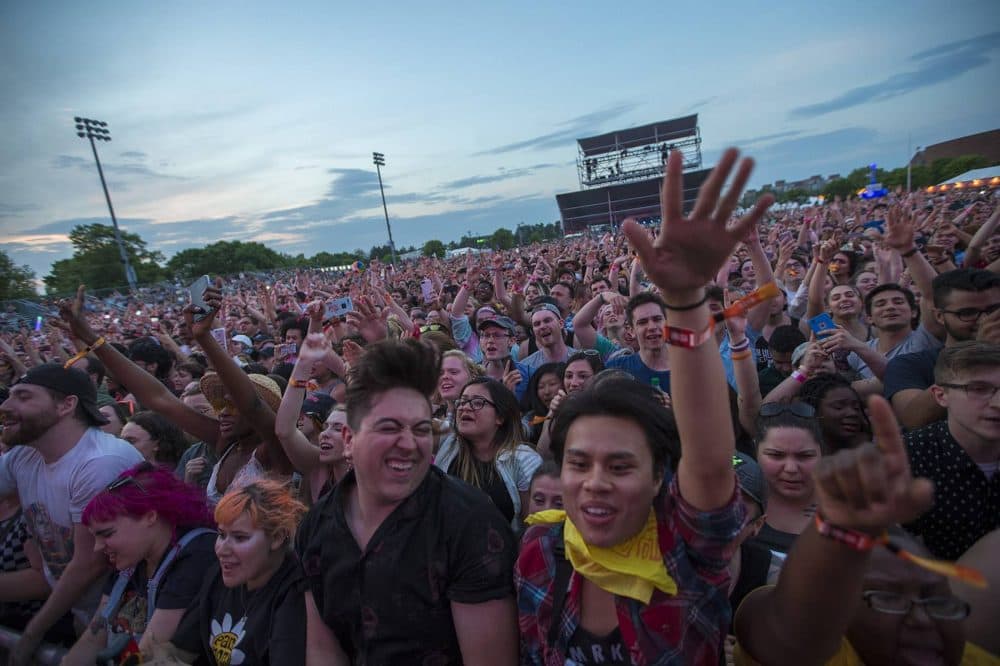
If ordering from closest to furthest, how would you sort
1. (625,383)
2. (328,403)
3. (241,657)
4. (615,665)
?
(615,665), (625,383), (241,657), (328,403)

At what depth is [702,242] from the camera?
4.00ft

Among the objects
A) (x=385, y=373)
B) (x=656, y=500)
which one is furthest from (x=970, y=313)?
(x=385, y=373)

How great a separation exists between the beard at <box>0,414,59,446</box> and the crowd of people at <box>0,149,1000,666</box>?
14 mm

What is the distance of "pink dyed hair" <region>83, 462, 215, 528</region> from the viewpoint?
2492 millimetres

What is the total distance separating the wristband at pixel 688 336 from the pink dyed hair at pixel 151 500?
8.70ft

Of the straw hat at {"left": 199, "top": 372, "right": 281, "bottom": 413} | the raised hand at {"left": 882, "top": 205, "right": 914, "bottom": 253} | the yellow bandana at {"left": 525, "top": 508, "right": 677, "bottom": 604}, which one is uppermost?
the raised hand at {"left": 882, "top": 205, "right": 914, "bottom": 253}

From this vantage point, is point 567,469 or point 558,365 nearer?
point 567,469

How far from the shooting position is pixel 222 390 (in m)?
3.39

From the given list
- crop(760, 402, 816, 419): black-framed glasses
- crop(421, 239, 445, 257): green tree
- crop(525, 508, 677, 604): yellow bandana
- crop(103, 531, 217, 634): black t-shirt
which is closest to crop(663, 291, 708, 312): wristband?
crop(525, 508, 677, 604): yellow bandana

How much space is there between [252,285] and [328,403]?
2692cm

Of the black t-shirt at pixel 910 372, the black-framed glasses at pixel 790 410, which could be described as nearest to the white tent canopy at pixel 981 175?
the black t-shirt at pixel 910 372

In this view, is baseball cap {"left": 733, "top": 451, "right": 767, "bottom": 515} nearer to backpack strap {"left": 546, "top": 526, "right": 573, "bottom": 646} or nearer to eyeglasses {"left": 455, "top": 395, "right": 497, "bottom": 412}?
backpack strap {"left": 546, "top": 526, "right": 573, "bottom": 646}

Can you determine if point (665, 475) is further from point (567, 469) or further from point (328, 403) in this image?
point (328, 403)

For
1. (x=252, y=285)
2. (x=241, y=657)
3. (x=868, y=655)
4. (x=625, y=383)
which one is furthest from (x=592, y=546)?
(x=252, y=285)
